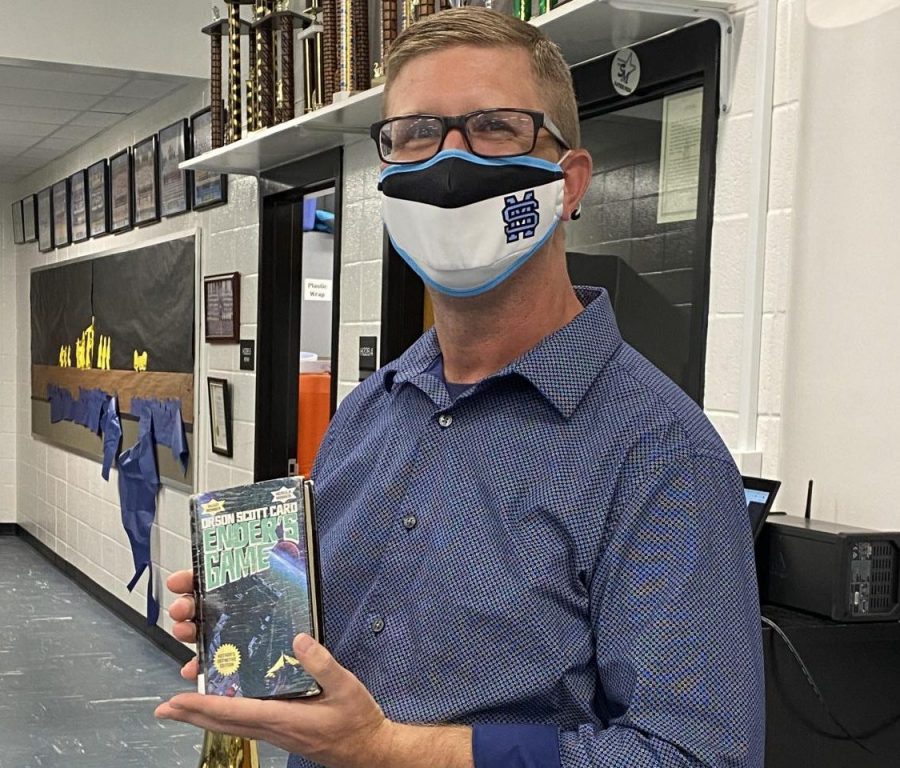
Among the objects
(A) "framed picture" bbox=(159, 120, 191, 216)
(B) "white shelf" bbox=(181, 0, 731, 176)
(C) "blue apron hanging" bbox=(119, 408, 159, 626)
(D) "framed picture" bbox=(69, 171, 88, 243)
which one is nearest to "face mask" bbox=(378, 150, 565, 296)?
(B) "white shelf" bbox=(181, 0, 731, 176)

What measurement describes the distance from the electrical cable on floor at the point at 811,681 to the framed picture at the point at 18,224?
7.86 m

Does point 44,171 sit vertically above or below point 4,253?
above

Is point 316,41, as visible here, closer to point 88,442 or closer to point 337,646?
point 337,646

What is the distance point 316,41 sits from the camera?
3.63 m

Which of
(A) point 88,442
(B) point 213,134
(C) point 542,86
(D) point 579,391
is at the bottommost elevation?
(A) point 88,442

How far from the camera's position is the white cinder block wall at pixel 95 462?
4.63 meters

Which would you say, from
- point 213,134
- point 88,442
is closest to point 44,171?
point 88,442

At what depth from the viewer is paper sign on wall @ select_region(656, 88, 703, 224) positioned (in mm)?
2389

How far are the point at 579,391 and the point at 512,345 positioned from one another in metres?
0.12

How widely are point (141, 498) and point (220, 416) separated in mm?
1188

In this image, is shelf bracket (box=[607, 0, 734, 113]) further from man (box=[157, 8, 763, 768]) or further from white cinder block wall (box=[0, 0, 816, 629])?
man (box=[157, 8, 763, 768])

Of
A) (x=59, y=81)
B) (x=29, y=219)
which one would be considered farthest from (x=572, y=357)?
(x=29, y=219)

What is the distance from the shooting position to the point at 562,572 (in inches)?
39.8

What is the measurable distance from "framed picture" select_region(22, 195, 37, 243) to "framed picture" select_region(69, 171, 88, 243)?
110 cm
